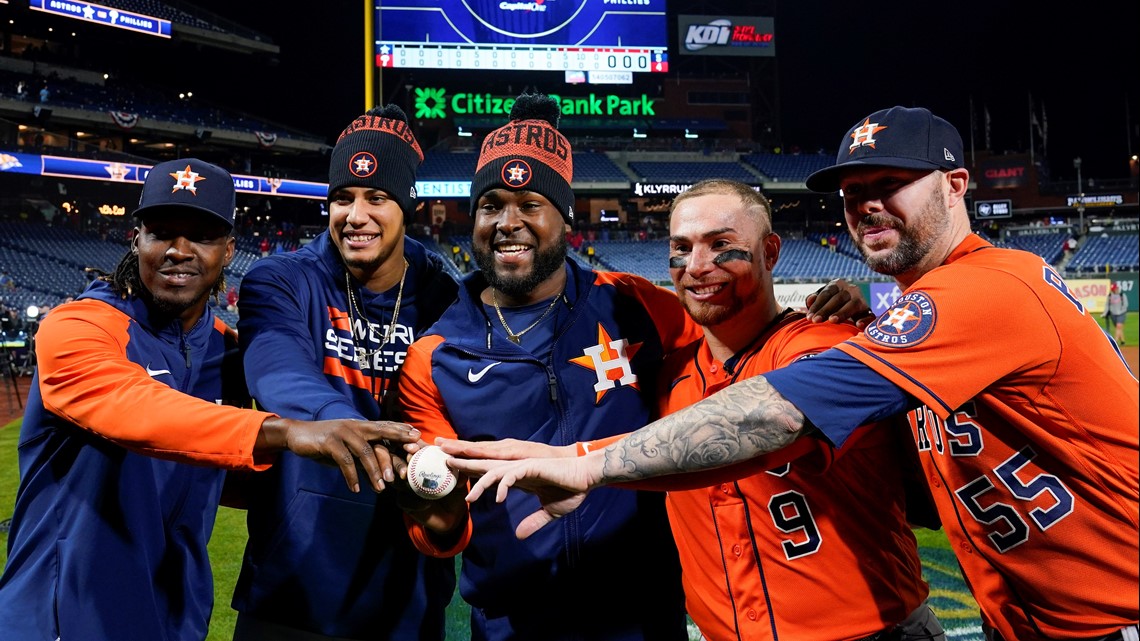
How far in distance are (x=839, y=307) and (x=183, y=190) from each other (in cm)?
231

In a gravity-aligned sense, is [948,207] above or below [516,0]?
below

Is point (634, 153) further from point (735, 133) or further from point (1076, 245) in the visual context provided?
point (1076, 245)

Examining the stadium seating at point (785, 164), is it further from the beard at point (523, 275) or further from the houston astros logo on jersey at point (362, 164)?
the beard at point (523, 275)

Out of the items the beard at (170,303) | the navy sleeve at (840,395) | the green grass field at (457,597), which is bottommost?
the green grass field at (457,597)

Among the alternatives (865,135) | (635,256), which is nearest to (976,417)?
(865,135)

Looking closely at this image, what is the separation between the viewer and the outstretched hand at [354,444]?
1.92 metres

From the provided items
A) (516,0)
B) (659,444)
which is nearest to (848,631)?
(659,444)

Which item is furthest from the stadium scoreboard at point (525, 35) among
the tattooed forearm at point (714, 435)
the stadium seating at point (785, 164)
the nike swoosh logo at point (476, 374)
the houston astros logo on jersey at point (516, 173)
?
the tattooed forearm at point (714, 435)

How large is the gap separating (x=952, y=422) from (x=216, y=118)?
41.1 m

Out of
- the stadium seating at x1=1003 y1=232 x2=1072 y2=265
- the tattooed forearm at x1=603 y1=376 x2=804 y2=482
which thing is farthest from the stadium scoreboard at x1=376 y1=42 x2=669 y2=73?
the tattooed forearm at x1=603 y1=376 x2=804 y2=482

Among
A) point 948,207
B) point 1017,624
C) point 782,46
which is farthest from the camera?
point 782,46

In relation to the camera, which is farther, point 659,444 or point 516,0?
point 516,0

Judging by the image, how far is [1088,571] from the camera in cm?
205

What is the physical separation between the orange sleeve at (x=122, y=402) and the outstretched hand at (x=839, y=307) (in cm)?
174
